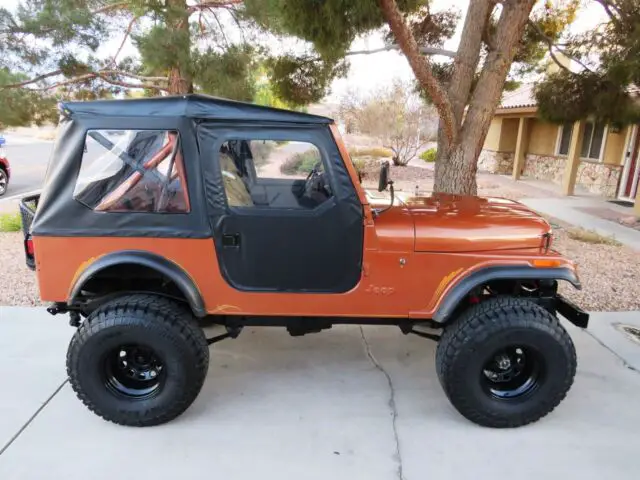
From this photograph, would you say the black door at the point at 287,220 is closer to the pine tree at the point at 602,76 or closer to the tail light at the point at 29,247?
the tail light at the point at 29,247

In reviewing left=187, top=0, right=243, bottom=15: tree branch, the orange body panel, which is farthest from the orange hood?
left=187, top=0, right=243, bottom=15: tree branch

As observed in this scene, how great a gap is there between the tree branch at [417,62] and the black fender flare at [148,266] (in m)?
3.51

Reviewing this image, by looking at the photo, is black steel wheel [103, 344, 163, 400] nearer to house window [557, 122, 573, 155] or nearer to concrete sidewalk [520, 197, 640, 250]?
concrete sidewalk [520, 197, 640, 250]

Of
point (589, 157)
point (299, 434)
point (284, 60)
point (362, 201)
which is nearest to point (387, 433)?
point (299, 434)

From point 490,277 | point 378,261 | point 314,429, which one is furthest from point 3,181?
point 490,277

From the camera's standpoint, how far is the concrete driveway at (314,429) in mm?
2572

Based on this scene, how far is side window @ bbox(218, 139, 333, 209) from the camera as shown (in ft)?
9.08

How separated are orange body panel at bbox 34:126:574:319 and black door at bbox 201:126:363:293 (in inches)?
2.4

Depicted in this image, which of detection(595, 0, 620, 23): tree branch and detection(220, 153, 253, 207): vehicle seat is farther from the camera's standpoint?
detection(595, 0, 620, 23): tree branch

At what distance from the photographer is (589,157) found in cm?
1410

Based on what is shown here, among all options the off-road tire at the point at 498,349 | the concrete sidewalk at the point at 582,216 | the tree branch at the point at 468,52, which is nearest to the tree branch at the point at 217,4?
the tree branch at the point at 468,52

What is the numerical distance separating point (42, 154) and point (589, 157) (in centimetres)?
2218

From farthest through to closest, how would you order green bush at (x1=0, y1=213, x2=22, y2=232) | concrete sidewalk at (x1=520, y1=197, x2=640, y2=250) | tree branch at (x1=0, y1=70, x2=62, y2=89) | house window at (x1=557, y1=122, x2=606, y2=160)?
house window at (x1=557, y1=122, x2=606, y2=160)
concrete sidewalk at (x1=520, y1=197, x2=640, y2=250)
green bush at (x1=0, y1=213, x2=22, y2=232)
tree branch at (x1=0, y1=70, x2=62, y2=89)

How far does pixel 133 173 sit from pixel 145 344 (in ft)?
3.25
